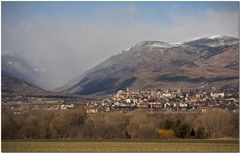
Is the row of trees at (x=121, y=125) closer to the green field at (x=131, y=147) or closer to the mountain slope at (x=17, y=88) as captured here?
the mountain slope at (x=17, y=88)

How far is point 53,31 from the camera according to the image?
685 inches

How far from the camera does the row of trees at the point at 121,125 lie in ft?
64.0

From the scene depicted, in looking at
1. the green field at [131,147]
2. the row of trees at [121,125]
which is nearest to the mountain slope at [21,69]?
the row of trees at [121,125]

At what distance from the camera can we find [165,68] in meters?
20.5

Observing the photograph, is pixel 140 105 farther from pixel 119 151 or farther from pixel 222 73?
pixel 119 151

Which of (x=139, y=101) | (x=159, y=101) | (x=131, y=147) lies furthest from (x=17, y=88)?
(x=159, y=101)

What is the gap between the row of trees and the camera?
64.0 feet

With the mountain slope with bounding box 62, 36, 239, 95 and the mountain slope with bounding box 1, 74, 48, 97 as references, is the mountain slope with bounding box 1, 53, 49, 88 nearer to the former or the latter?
the mountain slope with bounding box 1, 74, 48, 97

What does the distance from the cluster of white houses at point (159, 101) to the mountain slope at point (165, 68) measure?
293mm

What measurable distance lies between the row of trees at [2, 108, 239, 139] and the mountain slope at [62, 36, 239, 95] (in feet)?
3.30

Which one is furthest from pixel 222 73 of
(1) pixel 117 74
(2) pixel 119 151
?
(2) pixel 119 151

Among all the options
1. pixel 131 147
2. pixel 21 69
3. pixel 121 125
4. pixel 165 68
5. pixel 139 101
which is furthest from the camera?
pixel 165 68

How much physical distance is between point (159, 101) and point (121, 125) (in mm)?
1626

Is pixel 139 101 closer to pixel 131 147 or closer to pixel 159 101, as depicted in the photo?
pixel 159 101
